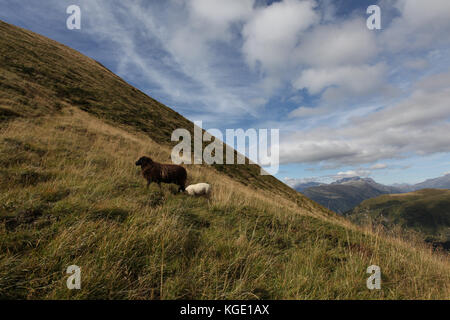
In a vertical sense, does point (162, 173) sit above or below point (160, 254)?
above

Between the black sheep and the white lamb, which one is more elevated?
the black sheep

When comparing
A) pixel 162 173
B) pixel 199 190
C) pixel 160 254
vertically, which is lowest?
pixel 160 254

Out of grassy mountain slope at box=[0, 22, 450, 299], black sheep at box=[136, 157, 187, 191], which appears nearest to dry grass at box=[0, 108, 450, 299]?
grassy mountain slope at box=[0, 22, 450, 299]

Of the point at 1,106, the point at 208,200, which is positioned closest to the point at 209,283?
the point at 208,200

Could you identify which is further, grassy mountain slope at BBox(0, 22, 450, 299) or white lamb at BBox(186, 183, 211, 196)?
white lamb at BBox(186, 183, 211, 196)

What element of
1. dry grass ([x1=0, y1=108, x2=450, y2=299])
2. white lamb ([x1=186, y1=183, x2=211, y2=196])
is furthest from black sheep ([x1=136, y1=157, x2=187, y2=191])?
dry grass ([x1=0, y1=108, x2=450, y2=299])

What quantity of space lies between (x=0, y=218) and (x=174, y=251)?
2.70 metres

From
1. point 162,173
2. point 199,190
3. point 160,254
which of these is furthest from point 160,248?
point 162,173

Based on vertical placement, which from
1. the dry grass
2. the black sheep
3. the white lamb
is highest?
the black sheep

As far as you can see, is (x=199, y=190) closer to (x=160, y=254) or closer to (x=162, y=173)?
(x=162, y=173)

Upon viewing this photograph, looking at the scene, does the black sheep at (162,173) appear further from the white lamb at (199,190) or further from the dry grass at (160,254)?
the dry grass at (160,254)

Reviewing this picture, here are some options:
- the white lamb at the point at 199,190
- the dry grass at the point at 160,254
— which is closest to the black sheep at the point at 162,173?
the white lamb at the point at 199,190

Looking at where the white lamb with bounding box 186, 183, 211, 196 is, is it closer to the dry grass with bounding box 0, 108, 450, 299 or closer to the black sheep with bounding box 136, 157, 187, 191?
the black sheep with bounding box 136, 157, 187, 191
